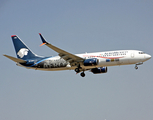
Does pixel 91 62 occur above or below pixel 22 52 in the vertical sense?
below

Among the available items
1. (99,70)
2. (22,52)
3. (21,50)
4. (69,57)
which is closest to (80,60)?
(69,57)

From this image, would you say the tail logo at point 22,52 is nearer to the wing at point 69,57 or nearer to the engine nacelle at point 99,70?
the wing at point 69,57

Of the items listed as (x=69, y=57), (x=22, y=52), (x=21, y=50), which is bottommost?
(x=69, y=57)

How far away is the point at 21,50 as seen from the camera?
54.3 meters

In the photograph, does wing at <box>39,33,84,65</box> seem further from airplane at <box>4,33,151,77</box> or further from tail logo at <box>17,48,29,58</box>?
tail logo at <box>17,48,29,58</box>

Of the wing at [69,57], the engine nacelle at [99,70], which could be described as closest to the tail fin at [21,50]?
the wing at [69,57]

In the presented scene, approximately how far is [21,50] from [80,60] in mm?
14360

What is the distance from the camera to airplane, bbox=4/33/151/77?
45.7 meters

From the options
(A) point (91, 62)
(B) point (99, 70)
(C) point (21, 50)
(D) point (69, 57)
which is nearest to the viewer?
(A) point (91, 62)

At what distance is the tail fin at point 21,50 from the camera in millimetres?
53062

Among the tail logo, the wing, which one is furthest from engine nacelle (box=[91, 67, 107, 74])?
the tail logo

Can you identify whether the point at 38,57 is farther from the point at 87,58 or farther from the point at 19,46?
the point at 87,58

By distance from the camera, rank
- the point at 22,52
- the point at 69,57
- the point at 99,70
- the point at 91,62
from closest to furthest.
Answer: the point at 91,62, the point at 69,57, the point at 99,70, the point at 22,52

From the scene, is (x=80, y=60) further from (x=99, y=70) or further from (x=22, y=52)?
(x=22, y=52)
